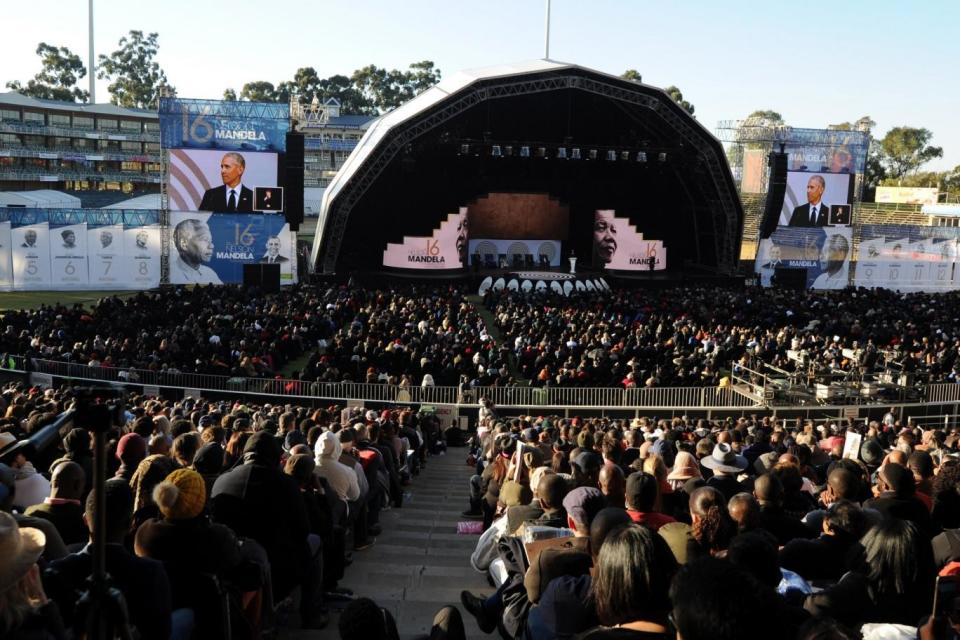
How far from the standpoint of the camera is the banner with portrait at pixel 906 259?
4125 cm

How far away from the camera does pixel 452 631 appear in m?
3.70

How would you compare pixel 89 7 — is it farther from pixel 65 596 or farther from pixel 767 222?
pixel 65 596

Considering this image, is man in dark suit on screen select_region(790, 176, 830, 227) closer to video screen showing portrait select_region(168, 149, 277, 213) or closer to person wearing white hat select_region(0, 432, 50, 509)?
video screen showing portrait select_region(168, 149, 277, 213)

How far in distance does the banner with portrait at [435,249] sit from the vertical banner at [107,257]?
1104 cm

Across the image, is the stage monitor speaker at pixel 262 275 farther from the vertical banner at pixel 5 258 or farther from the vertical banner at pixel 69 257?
the vertical banner at pixel 5 258

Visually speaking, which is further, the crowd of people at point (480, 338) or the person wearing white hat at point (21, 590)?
the crowd of people at point (480, 338)

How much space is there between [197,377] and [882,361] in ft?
52.3

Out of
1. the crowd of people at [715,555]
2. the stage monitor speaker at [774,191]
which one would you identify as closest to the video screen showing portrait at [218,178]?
the stage monitor speaker at [774,191]

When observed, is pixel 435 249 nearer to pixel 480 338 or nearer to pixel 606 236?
pixel 606 236

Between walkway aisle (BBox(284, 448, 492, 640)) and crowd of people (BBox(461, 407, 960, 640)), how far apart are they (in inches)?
22.2

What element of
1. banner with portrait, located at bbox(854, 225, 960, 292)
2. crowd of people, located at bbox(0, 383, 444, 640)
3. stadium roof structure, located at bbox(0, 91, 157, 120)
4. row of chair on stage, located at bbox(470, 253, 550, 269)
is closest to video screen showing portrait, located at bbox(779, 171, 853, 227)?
banner with portrait, located at bbox(854, 225, 960, 292)

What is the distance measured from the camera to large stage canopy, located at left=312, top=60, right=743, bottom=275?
32.6 meters

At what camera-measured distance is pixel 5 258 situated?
1368 inches

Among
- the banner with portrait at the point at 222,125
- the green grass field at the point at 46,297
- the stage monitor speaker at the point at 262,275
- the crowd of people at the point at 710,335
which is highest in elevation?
the banner with portrait at the point at 222,125
